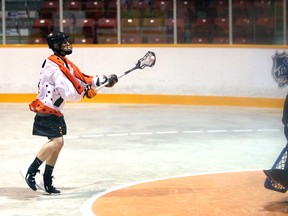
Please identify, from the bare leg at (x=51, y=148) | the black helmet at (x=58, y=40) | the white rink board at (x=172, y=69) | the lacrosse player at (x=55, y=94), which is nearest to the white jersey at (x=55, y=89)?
the lacrosse player at (x=55, y=94)

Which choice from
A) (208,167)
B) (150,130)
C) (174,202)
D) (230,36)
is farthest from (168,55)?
(174,202)

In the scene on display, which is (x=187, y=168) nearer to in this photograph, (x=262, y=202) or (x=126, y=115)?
(x=262, y=202)

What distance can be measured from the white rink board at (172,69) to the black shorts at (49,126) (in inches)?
323

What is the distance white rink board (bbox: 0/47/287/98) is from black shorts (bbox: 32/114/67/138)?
8196 mm

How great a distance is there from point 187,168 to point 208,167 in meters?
0.24

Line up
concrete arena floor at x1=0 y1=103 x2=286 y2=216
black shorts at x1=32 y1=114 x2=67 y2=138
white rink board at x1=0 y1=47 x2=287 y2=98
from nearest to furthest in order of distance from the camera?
black shorts at x1=32 y1=114 x2=67 y2=138 → concrete arena floor at x1=0 y1=103 x2=286 y2=216 → white rink board at x1=0 y1=47 x2=287 y2=98

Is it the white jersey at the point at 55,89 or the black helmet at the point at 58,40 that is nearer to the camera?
the white jersey at the point at 55,89

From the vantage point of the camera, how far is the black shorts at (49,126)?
316 inches

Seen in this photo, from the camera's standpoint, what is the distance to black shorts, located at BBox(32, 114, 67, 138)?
26.4ft

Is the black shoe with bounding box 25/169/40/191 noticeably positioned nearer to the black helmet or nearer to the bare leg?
the bare leg

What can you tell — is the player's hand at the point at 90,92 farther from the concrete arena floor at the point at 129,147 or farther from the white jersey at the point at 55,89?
the concrete arena floor at the point at 129,147

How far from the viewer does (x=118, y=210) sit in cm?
721

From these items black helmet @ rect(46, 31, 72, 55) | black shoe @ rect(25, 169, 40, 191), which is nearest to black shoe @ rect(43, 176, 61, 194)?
black shoe @ rect(25, 169, 40, 191)

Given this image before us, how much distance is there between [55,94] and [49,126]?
0.30m
